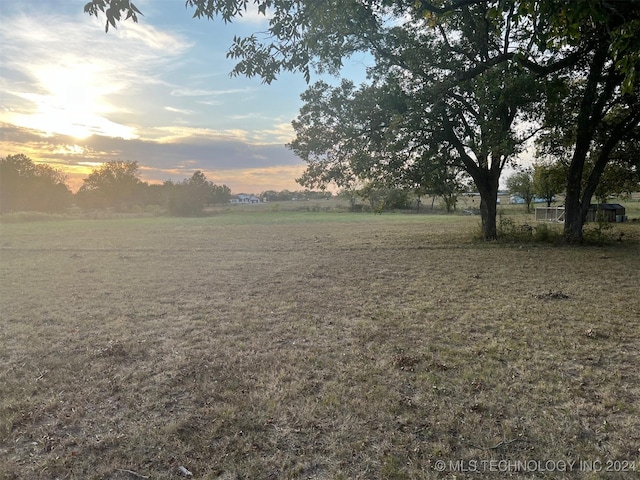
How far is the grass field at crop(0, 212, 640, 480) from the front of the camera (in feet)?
7.62

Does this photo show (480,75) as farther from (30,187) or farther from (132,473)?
(30,187)

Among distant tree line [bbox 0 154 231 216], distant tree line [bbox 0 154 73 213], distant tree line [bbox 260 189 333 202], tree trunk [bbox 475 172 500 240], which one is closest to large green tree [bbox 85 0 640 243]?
tree trunk [bbox 475 172 500 240]

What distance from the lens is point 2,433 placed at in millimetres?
2623

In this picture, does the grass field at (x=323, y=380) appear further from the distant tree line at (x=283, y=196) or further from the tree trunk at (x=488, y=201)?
the distant tree line at (x=283, y=196)

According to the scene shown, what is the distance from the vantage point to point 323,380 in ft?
11.1

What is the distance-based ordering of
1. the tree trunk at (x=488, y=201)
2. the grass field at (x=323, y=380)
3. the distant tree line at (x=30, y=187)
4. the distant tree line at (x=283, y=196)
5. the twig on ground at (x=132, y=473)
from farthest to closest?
the distant tree line at (x=283, y=196) < the distant tree line at (x=30, y=187) < the tree trunk at (x=488, y=201) < the grass field at (x=323, y=380) < the twig on ground at (x=132, y=473)

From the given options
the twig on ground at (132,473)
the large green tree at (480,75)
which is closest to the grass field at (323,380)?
the twig on ground at (132,473)

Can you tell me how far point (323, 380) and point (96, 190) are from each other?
6840 cm

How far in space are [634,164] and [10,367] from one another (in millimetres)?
19156

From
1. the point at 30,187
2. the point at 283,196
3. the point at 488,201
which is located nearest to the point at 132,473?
the point at 488,201

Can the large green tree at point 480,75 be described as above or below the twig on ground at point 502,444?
above

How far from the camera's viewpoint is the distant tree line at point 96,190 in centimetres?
4769

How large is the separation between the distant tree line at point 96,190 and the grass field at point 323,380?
44840 mm

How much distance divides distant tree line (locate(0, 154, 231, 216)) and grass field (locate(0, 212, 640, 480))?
44840 millimetres
